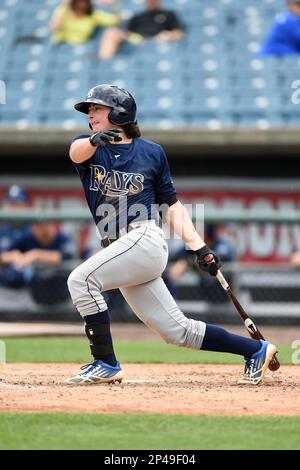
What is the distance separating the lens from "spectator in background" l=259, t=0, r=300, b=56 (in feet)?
42.1

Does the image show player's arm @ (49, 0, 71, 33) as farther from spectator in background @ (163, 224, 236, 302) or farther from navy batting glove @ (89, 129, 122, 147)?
navy batting glove @ (89, 129, 122, 147)

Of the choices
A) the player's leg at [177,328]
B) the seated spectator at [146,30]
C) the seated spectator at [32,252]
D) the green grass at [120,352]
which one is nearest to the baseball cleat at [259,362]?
the player's leg at [177,328]

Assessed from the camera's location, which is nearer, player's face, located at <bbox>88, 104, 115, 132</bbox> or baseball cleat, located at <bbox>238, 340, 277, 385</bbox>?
player's face, located at <bbox>88, 104, 115, 132</bbox>

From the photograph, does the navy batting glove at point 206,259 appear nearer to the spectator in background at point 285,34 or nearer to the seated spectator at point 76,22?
the spectator in background at point 285,34

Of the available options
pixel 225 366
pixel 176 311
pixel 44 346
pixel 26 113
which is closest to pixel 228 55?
pixel 26 113

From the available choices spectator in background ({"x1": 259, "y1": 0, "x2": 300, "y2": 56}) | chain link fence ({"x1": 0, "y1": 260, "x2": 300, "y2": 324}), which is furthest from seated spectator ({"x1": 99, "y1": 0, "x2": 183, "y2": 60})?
chain link fence ({"x1": 0, "y1": 260, "x2": 300, "y2": 324})

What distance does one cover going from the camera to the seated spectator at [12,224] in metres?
11.2

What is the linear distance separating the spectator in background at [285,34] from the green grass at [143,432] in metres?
9.33

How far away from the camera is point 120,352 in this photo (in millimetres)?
8383

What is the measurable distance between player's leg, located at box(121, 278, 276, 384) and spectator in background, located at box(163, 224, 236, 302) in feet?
17.2

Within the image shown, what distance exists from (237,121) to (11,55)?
379cm

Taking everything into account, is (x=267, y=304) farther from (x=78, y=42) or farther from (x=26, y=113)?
(x=78, y=42)

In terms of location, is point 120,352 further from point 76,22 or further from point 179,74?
point 76,22

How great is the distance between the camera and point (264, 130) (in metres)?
11.9
